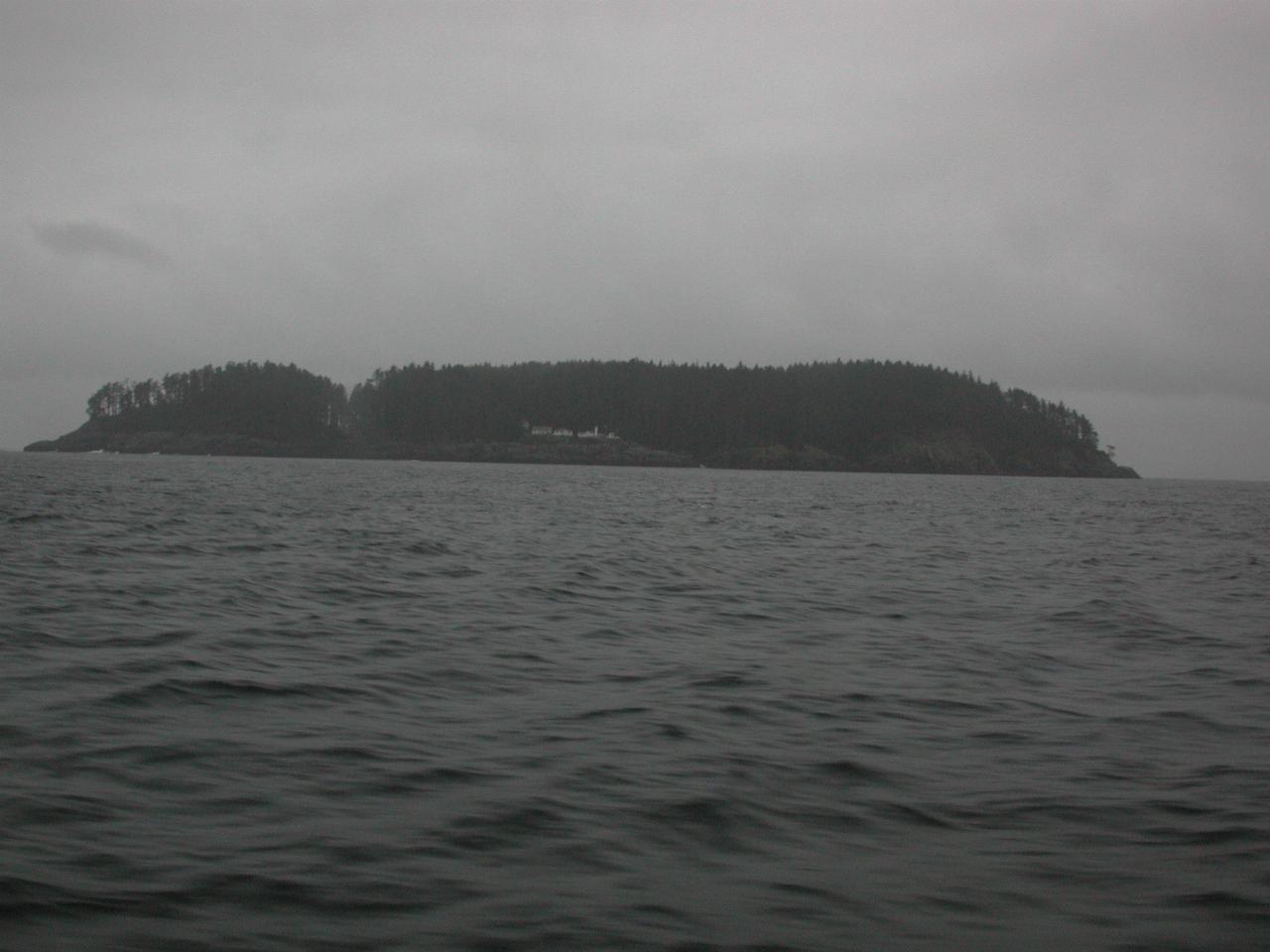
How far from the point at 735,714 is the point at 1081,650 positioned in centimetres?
717

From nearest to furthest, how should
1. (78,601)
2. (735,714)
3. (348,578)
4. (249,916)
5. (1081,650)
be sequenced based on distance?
(249,916) → (735,714) → (1081,650) → (78,601) → (348,578)

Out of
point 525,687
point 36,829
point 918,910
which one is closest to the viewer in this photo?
point 918,910

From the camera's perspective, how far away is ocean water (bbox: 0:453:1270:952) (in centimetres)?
644

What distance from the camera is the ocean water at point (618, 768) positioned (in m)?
6.44

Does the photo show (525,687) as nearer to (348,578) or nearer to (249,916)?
(249,916)

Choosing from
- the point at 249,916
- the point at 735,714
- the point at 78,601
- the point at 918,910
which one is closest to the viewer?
the point at 249,916

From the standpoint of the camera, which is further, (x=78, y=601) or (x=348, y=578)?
(x=348, y=578)

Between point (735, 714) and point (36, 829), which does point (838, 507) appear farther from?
point (36, 829)

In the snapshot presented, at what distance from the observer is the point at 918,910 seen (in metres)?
6.63

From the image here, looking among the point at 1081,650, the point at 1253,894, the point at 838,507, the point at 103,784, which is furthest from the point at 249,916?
the point at 838,507

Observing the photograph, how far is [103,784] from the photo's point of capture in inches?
328

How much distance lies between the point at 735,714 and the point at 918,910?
483 cm

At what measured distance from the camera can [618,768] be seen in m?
9.27

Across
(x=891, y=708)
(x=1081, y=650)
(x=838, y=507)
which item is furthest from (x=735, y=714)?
(x=838, y=507)
